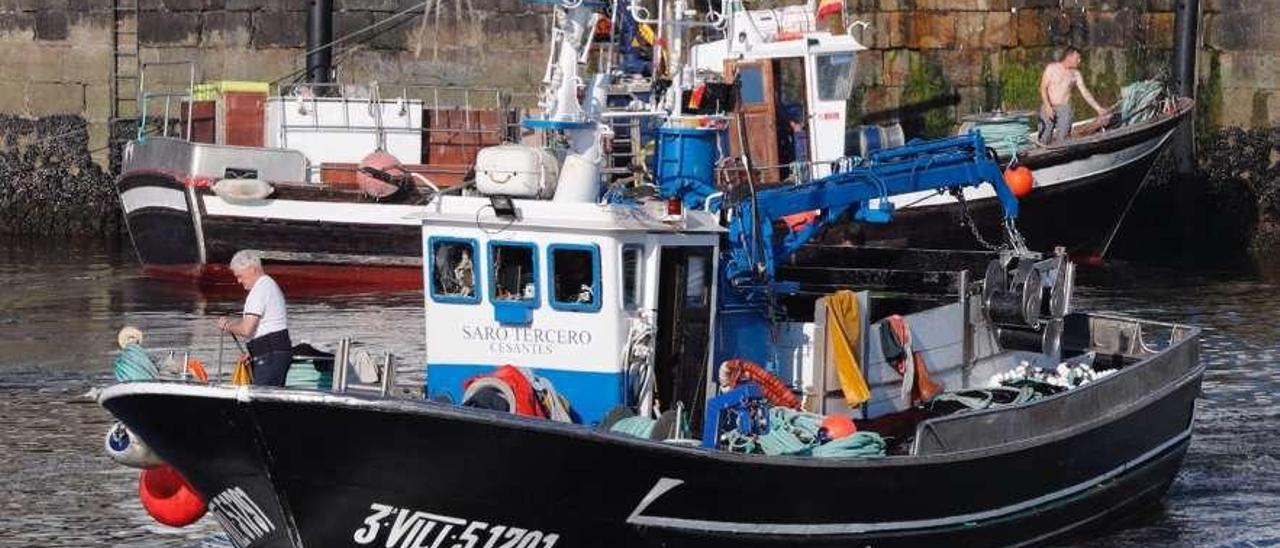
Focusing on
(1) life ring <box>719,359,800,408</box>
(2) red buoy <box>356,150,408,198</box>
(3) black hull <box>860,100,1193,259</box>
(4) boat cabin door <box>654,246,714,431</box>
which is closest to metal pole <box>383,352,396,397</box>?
(4) boat cabin door <box>654,246,714,431</box>

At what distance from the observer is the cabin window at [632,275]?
39.7 feet

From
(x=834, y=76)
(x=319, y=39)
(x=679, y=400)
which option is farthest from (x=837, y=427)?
(x=319, y=39)

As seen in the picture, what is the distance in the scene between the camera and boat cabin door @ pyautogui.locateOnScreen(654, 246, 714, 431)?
1232 centimetres

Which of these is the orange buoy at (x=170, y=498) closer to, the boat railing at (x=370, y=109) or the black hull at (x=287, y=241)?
the black hull at (x=287, y=241)

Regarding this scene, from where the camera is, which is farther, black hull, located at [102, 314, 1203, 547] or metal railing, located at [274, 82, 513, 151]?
metal railing, located at [274, 82, 513, 151]

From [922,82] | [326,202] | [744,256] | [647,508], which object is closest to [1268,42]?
[922,82]

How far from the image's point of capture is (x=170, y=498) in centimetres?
1220

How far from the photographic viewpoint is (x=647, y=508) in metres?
11.3

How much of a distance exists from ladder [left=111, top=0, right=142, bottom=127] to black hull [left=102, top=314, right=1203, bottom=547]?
19.0m

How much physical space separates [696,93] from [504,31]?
1426cm

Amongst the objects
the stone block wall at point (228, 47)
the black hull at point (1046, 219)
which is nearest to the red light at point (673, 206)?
the black hull at point (1046, 219)

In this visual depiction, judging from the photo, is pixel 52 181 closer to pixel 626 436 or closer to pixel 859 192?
pixel 859 192

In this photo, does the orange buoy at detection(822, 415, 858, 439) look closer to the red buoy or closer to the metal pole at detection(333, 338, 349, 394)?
the metal pole at detection(333, 338, 349, 394)

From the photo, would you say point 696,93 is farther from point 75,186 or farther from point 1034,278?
point 75,186
